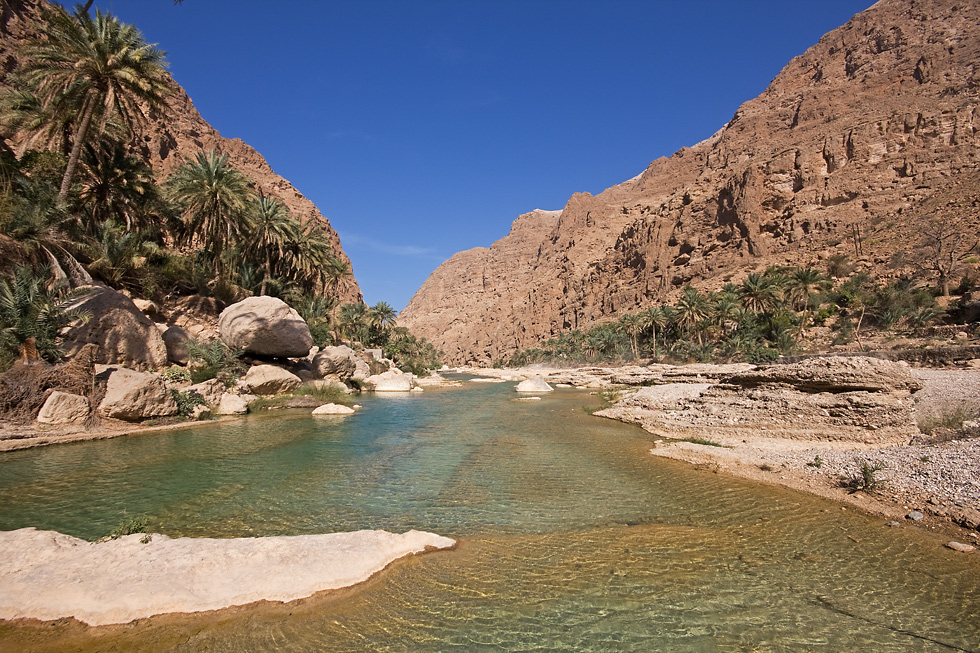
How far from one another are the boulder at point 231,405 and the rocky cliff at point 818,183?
64.7m

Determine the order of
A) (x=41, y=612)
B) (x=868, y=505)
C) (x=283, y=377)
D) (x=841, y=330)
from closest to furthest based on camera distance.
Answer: (x=41, y=612) < (x=868, y=505) < (x=283, y=377) < (x=841, y=330)

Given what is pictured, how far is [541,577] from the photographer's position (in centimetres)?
464

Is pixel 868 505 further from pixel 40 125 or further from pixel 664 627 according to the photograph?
pixel 40 125

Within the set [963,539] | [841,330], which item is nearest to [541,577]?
[963,539]

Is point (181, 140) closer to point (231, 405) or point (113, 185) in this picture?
point (113, 185)

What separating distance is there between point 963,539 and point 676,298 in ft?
247

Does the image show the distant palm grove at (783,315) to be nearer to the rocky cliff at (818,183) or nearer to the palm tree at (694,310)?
the palm tree at (694,310)

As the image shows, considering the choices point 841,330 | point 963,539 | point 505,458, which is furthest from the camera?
point 841,330

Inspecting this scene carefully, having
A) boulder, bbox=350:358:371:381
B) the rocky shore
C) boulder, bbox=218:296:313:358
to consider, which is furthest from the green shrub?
the rocky shore

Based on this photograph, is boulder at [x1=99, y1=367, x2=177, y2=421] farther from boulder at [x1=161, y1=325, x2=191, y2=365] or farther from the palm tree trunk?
the palm tree trunk

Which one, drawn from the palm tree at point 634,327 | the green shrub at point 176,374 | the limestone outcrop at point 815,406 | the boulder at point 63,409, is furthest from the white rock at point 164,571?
the palm tree at point 634,327

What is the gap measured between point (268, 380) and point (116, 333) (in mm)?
6074

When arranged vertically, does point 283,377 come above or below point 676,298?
below

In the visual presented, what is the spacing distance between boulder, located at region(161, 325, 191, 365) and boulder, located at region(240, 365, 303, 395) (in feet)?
8.19
